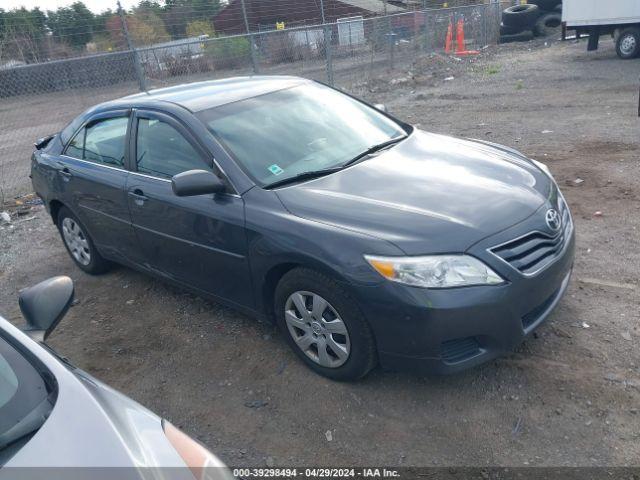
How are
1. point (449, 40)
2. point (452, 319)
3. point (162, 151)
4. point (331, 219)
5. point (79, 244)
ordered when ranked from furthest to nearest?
point (449, 40) < point (79, 244) < point (162, 151) < point (331, 219) < point (452, 319)

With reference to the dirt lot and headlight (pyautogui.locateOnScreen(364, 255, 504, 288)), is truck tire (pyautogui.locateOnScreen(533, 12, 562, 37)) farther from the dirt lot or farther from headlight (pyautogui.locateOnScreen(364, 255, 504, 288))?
headlight (pyautogui.locateOnScreen(364, 255, 504, 288))

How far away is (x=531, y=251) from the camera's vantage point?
10.0 ft

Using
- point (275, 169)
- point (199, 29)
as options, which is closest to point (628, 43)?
point (199, 29)

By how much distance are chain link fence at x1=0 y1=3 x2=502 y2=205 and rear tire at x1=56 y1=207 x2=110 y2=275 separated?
132 inches

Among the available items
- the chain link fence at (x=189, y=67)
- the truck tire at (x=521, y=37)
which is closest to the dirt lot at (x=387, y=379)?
the chain link fence at (x=189, y=67)

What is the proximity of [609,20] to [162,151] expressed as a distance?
15.2 meters

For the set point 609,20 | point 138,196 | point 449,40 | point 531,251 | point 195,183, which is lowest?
point 449,40

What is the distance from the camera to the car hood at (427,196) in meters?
2.95

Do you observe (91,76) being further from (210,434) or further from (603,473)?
(603,473)

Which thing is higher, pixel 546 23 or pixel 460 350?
pixel 460 350

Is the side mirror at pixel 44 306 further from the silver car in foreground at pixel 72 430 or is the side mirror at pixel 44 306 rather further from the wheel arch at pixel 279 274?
the wheel arch at pixel 279 274

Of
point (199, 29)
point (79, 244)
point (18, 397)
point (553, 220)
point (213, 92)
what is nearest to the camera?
point (18, 397)

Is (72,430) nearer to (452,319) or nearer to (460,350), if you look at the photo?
(452,319)

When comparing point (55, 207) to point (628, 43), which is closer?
point (55, 207)
